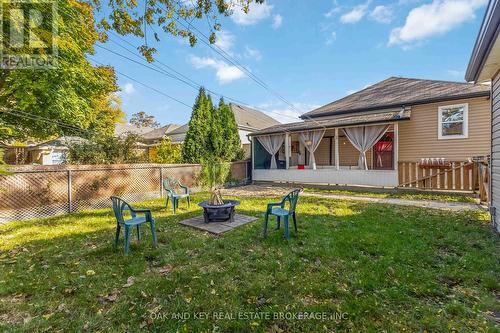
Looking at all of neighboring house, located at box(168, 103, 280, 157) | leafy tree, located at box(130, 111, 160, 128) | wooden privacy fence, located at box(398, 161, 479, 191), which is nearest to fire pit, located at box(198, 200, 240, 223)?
wooden privacy fence, located at box(398, 161, 479, 191)

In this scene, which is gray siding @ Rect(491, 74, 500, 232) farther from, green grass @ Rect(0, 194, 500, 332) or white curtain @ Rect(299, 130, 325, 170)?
white curtain @ Rect(299, 130, 325, 170)

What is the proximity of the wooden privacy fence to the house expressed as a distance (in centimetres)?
3

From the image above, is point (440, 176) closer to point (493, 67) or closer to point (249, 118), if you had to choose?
point (493, 67)

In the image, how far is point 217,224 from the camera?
5.30m

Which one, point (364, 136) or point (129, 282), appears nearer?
point (129, 282)

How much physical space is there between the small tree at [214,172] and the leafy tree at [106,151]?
9.41 ft

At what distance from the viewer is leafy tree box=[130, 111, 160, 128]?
44.9m

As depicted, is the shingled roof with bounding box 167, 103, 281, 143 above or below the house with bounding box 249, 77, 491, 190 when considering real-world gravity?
above

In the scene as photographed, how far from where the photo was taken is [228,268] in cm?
325

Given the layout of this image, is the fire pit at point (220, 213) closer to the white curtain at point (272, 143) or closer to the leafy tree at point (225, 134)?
the leafy tree at point (225, 134)

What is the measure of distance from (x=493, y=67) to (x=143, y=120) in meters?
49.6

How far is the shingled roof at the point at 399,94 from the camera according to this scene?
9570mm

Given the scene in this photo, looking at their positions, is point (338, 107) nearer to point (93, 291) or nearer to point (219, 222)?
point (219, 222)

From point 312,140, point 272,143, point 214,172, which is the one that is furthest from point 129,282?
point 272,143
